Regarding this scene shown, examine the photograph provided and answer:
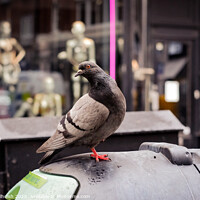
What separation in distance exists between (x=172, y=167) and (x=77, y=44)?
4.08 metres

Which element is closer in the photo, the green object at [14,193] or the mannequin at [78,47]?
the green object at [14,193]

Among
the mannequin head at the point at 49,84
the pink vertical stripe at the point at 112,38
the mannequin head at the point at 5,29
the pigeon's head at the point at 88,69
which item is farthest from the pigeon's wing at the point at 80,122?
the mannequin head at the point at 5,29

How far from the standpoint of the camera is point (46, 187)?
4.43 feet

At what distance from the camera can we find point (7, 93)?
514 cm

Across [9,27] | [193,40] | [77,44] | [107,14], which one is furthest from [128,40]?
[9,27]

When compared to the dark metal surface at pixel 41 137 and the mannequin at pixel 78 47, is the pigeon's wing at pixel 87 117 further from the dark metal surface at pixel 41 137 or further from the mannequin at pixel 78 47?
the mannequin at pixel 78 47

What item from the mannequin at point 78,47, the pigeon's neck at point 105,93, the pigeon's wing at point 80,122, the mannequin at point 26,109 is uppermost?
the mannequin at point 78,47

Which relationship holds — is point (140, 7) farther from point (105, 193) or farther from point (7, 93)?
point (105, 193)

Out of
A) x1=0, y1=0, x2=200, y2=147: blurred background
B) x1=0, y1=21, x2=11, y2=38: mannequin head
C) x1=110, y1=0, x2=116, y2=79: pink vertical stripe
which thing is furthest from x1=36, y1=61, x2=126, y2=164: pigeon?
x1=0, y1=21, x2=11, y2=38: mannequin head

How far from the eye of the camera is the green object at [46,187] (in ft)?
4.27

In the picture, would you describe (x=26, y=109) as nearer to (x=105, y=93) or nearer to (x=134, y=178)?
(x=105, y=93)

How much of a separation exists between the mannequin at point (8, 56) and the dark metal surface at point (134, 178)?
4027 mm

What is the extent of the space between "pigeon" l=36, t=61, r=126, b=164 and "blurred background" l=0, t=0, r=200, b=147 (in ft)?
11.1

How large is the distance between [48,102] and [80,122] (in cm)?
378
